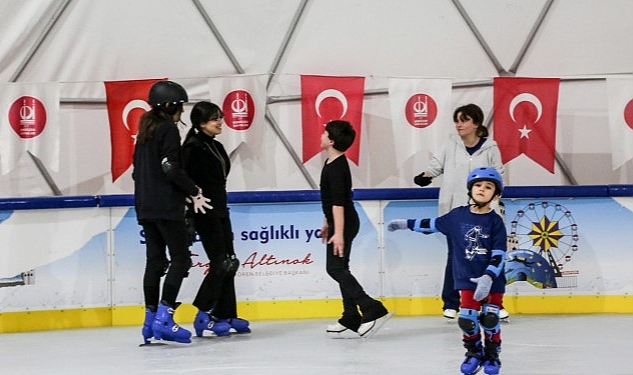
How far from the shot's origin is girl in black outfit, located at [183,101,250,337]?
6.25 metres

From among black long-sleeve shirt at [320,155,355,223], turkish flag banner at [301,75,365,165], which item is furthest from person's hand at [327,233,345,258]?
turkish flag banner at [301,75,365,165]

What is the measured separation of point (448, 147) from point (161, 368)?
2.38 m

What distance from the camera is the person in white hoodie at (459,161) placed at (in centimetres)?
656

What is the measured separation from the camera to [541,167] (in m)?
8.34

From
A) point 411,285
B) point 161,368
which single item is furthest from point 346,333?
point 161,368

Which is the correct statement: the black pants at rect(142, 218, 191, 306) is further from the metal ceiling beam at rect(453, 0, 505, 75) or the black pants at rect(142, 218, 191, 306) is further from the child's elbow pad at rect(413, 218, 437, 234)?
the metal ceiling beam at rect(453, 0, 505, 75)

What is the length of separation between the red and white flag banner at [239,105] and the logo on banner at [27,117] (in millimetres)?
1220

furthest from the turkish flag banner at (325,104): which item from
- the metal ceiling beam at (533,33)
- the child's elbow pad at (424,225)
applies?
the child's elbow pad at (424,225)

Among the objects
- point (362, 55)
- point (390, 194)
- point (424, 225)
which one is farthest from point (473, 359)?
point (362, 55)

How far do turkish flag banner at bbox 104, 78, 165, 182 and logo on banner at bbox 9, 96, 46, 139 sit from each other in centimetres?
48

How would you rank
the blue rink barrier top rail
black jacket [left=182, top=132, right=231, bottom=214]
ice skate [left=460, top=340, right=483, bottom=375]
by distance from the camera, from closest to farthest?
ice skate [left=460, top=340, right=483, bottom=375] < black jacket [left=182, top=132, right=231, bottom=214] < the blue rink barrier top rail

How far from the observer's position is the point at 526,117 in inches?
316

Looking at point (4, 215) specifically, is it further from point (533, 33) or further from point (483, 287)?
point (533, 33)

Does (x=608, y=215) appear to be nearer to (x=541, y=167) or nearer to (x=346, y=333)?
(x=541, y=167)
